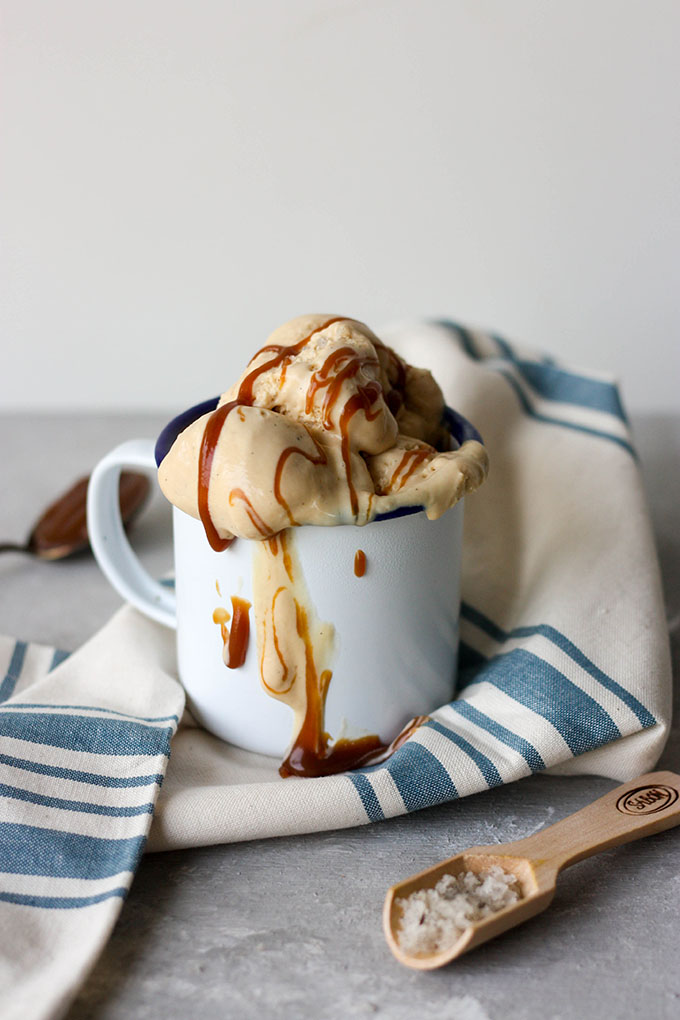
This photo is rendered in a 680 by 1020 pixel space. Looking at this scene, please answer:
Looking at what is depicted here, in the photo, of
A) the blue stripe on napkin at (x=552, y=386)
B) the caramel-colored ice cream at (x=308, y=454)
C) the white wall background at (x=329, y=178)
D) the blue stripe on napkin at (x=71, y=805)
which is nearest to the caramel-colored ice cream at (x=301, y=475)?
the caramel-colored ice cream at (x=308, y=454)

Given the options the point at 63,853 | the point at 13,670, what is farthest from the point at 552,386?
the point at 63,853

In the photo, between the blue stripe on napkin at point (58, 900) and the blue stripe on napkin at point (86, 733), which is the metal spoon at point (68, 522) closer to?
the blue stripe on napkin at point (86, 733)

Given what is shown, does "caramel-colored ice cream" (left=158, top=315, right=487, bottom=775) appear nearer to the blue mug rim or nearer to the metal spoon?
the blue mug rim

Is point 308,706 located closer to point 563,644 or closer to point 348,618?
point 348,618

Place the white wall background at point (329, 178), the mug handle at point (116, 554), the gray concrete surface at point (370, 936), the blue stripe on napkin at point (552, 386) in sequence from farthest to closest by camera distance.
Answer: the white wall background at point (329, 178) < the blue stripe on napkin at point (552, 386) < the mug handle at point (116, 554) < the gray concrete surface at point (370, 936)

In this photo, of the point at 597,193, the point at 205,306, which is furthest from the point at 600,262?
the point at 205,306

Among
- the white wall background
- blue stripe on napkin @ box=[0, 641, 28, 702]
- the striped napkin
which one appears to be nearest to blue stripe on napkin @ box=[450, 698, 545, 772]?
the striped napkin
